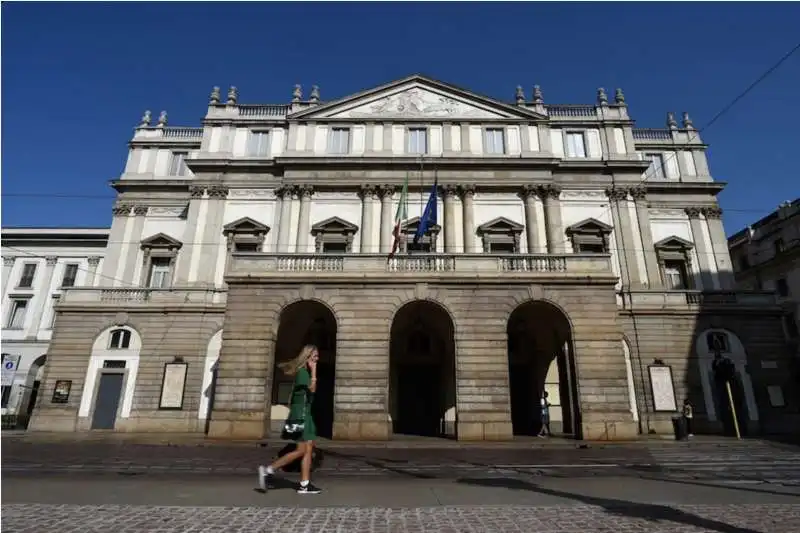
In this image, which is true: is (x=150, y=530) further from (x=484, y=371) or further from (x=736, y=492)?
(x=484, y=371)

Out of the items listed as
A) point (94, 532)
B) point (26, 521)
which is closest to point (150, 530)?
point (94, 532)

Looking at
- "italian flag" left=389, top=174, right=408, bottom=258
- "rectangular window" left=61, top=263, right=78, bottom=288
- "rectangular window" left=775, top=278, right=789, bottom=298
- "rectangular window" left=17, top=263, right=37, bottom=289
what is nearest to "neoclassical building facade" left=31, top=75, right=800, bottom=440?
"italian flag" left=389, top=174, right=408, bottom=258

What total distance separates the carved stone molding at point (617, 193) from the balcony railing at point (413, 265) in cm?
1031

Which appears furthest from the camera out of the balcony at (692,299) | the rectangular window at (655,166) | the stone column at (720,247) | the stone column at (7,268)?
the stone column at (7,268)

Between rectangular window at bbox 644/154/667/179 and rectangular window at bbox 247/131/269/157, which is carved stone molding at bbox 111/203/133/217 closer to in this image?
rectangular window at bbox 247/131/269/157

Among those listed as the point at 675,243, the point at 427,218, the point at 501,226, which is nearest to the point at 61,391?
the point at 427,218

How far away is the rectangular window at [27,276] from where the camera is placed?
39.3m

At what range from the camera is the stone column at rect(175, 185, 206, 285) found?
26609 millimetres

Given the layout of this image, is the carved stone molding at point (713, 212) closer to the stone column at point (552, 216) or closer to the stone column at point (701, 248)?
the stone column at point (701, 248)

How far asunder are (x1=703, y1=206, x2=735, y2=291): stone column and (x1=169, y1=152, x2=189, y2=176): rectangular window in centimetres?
3257

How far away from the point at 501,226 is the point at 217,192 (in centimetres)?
1675

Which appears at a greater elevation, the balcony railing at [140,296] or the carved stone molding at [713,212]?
the carved stone molding at [713,212]

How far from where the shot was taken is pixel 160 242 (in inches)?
1110

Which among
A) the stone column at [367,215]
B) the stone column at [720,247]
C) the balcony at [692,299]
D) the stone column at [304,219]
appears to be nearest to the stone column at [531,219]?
the balcony at [692,299]
